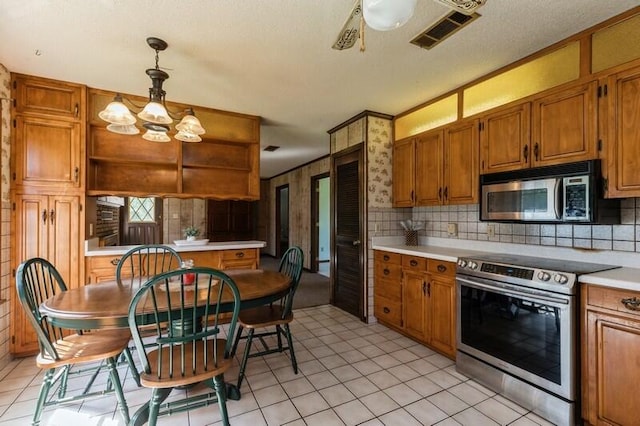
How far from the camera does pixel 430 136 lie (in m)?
3.13

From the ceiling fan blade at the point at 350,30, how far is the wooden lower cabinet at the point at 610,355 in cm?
195

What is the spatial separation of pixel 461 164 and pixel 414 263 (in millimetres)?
1051

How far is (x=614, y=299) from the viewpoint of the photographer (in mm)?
1614

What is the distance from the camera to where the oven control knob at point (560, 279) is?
69.0 inches

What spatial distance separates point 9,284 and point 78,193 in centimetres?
94

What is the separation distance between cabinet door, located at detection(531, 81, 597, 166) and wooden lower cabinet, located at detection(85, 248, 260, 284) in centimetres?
295

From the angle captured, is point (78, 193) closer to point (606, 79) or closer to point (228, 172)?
point (228, 172)

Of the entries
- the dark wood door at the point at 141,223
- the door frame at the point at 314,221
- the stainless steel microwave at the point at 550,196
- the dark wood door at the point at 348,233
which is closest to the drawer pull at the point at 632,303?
the stainless steel microwave at the point at 550,196

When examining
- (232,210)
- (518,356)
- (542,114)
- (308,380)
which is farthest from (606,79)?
(232,210)

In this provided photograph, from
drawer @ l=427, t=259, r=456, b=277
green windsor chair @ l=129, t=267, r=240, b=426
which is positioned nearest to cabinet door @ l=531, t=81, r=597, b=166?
drawer @ l=427, t=259, r=456, b=277

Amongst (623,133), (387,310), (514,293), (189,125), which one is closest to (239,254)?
(189,125)

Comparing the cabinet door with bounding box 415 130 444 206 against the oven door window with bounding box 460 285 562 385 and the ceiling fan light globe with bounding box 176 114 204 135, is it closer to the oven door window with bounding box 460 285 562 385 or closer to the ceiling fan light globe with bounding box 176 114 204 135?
the oven door window with bounding box 460 285 562 385

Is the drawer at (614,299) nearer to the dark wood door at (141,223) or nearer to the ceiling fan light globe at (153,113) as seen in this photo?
the ceiling fan light globe at (153,113)

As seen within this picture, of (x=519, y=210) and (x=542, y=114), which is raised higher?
(x=542, y=114)
